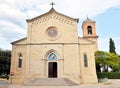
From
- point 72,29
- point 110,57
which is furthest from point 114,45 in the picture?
point 72,29

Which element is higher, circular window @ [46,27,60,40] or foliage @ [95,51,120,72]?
circular window @ [46,27,60,40]

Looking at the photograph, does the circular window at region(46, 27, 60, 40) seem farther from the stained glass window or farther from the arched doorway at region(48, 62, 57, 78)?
the arched doorway at region(48, 62, 57, 78)

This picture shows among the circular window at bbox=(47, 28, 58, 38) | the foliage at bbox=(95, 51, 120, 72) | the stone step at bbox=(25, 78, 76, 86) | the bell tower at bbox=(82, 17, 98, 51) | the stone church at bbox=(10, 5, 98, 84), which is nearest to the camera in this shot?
the stone step at bbox=(25, 78, 76, 86)

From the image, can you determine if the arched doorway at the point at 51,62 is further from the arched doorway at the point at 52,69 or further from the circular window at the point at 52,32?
the circular window at the point at 52,32

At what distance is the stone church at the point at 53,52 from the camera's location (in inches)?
835

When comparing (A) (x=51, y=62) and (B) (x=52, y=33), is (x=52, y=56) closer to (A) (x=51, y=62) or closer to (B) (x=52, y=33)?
(A) (x=51, y=62)

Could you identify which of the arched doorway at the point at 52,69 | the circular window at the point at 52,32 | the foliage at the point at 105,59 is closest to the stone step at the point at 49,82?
the arched doorway at the point at 52,69

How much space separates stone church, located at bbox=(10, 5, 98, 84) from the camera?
21.2m

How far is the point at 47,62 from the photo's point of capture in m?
22.2

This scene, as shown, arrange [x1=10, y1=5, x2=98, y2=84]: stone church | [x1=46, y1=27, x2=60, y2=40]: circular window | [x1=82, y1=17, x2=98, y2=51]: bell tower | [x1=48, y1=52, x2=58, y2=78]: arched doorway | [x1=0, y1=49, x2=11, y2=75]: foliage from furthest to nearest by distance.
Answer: [x1=0, y1=49, x2=11, y2=75]: foliage → [x1=82, y1=17, x2=98, y2=51]: bell tower → [x1=46, y1=27, x2=60, y2=40]: circular window → [x1=48, y1=52, x2=58, y2=78]: arched doorway → [x1=10, y1=5, x2=98, y2=84]: stone church

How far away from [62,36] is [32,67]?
Result: 19.3 feet

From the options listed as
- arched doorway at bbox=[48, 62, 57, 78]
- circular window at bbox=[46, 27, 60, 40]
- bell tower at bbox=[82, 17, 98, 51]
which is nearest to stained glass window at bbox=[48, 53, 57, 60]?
arched doorway at bbox=[48, 62, 57, 78]

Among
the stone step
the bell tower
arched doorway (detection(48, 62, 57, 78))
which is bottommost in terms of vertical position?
the stone step

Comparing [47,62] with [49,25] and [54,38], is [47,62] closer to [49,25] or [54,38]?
[54,38]
